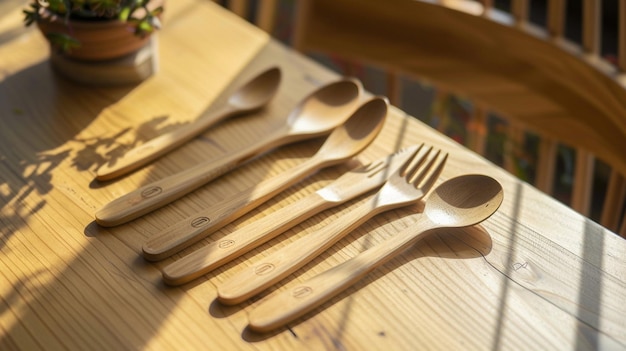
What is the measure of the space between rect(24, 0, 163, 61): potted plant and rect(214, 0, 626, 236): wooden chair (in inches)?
17.5

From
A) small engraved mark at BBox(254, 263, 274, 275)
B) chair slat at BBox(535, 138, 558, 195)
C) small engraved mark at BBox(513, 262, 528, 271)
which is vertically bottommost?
chair slat at BBox(535, 138, 558, 195)

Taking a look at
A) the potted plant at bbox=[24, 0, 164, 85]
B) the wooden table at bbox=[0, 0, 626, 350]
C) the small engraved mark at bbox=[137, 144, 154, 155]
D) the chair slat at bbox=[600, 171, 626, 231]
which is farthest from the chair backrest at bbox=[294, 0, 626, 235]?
the small engraved mark at bbox=[137, 144, 154, 155]

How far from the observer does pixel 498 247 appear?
708mm

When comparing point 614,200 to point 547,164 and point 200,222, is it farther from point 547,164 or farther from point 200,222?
point 200,222

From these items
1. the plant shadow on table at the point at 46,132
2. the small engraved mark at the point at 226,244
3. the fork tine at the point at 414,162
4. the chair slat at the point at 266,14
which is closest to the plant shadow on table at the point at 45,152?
the plant shadow on table at the point at 46,132

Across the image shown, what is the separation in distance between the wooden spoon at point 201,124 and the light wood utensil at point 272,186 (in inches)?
5.4

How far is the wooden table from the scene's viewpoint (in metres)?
0.60

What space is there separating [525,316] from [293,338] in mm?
217

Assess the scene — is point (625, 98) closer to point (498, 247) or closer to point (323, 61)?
point (498, 247)

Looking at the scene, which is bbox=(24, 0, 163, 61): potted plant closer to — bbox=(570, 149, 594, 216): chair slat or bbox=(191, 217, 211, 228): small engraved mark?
bbox=(191, 217, 211, 228): small engraved mark

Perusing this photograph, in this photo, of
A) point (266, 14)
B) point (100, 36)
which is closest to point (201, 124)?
point (100, 36)

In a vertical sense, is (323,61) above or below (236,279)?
below

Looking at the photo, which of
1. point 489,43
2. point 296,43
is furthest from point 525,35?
point 296,43

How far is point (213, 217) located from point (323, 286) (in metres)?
0.15
